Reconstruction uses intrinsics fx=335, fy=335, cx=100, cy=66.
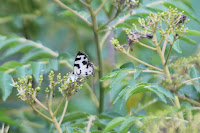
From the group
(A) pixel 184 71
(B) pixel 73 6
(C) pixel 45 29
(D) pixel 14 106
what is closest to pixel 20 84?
(A) pixel 184 71

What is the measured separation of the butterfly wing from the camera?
1691mm

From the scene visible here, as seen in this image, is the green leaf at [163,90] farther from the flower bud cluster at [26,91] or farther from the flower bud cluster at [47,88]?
the flower bud cluster at [26,91]

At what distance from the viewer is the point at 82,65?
174cm

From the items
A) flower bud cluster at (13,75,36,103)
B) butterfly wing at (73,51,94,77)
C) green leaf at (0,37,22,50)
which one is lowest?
flower bud cluster at (13,75,36,103)

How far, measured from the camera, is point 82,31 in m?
3.75

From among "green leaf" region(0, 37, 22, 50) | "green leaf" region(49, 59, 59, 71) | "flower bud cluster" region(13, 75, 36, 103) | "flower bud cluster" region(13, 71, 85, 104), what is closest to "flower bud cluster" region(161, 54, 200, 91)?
"flower bud cluster" region(13, 71, 85, 104)

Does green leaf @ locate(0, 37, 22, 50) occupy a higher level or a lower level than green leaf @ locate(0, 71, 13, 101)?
higher

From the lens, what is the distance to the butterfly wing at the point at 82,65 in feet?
5.55

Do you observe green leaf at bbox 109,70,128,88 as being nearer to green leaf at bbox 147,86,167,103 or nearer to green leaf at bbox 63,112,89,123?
green leaf at bbox 147,86,167,103

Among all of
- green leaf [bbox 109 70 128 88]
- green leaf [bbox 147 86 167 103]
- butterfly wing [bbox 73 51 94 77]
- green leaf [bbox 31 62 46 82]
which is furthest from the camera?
green leaf [bbox 31 62 46 82]

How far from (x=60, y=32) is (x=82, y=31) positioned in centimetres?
26

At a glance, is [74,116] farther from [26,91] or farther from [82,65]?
[26,91]

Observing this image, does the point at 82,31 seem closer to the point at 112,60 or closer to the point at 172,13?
the point at 112,60

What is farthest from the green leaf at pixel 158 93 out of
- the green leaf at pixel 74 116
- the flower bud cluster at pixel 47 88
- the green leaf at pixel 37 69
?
the green leaf at pixel 37 69
